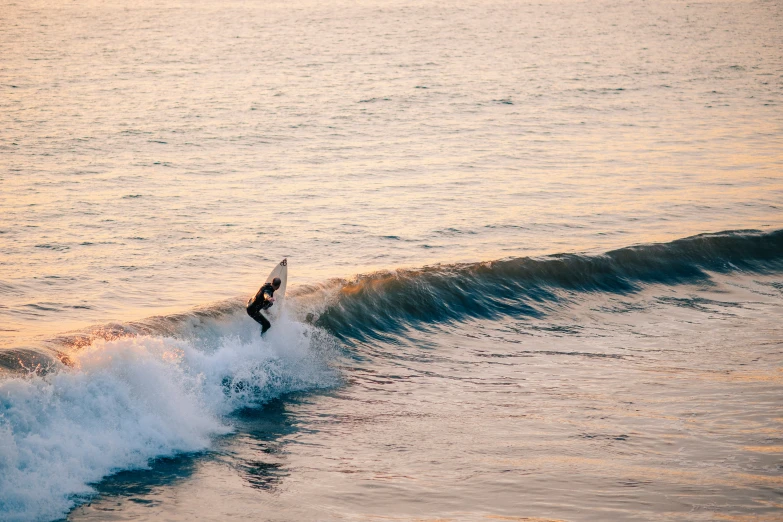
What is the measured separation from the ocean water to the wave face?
8cm

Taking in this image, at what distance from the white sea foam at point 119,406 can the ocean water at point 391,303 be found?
0.12 feet

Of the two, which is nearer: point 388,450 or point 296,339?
point 388,450

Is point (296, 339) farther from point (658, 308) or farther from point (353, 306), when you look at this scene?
point (658, 308)

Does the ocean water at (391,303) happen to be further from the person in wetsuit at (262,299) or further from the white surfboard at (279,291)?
the person in wetsuit at (262,299)

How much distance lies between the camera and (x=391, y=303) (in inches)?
750

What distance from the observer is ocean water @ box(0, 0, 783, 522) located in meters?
11.1

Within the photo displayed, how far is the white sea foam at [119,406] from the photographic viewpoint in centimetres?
1074

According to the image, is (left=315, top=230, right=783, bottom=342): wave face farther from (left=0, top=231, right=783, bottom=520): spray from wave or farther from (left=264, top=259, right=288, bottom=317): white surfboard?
(left=264, top=259, right=288, bottom=317): white surfboard

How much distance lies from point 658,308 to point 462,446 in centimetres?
921

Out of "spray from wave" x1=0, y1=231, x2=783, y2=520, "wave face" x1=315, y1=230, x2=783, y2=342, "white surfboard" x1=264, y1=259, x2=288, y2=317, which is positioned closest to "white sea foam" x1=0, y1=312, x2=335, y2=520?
"spray from wave" x1=0, y1=231, x2=783, y2=520

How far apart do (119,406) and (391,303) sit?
7.73 meters

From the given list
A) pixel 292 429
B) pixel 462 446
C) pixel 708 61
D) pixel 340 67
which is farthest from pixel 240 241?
pixel 708 61

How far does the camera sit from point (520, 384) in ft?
48.1

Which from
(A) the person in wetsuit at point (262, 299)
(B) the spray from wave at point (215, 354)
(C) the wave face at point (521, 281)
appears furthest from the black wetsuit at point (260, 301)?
(C) the wave face at point (521, 281)
